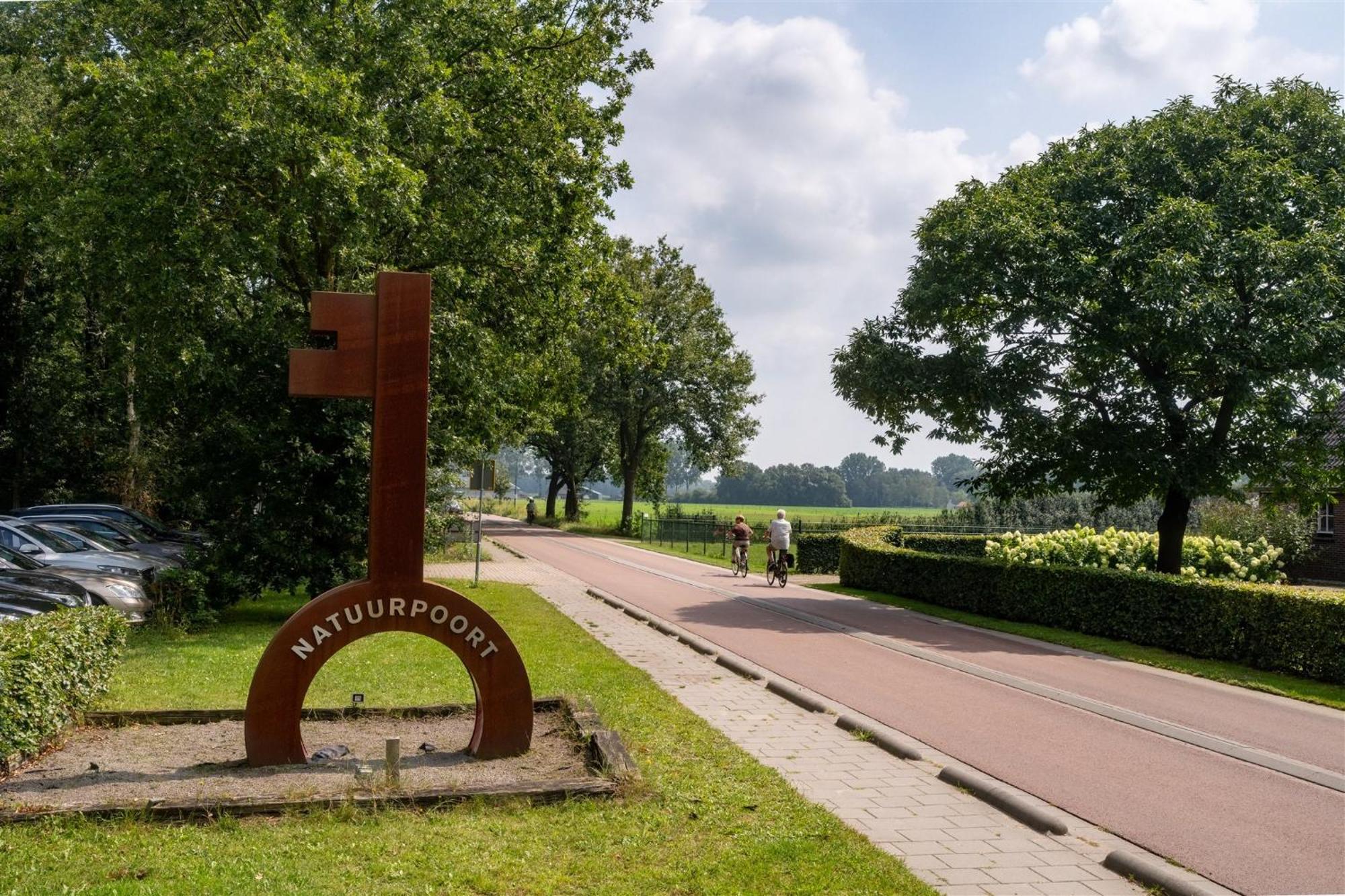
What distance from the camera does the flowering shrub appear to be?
23.0 m

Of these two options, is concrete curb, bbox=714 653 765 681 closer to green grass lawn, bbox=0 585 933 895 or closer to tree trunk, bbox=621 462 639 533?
green grass lawn, bbox=0 585 933 895

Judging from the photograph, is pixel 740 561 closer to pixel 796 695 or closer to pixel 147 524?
pixel 147 524

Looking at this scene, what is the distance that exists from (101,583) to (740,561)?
54.3 feet

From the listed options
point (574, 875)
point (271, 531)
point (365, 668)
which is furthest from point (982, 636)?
point (574, 875)

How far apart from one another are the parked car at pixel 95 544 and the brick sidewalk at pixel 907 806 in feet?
34.4

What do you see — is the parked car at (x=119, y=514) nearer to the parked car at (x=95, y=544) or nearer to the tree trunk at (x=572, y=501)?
the parked car at (x=95, y=544)

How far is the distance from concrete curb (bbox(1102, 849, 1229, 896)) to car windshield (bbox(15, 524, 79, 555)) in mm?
16138

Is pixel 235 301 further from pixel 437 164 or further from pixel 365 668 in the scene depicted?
pixel 365 668

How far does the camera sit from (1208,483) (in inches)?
676

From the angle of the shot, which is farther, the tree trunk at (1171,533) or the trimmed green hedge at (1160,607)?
the tree trunk at (1171,533)

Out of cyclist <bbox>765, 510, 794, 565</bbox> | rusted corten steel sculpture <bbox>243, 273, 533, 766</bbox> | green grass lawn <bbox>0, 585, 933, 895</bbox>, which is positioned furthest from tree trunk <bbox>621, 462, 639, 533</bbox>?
green grass lawn <bbox>0, 585, 933, 895</bbox>

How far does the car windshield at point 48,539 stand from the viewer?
54.3ft

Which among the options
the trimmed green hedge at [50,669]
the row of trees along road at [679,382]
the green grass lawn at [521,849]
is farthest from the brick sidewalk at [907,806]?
the row of trees along road at [679,382]

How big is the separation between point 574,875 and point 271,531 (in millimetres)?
12990
